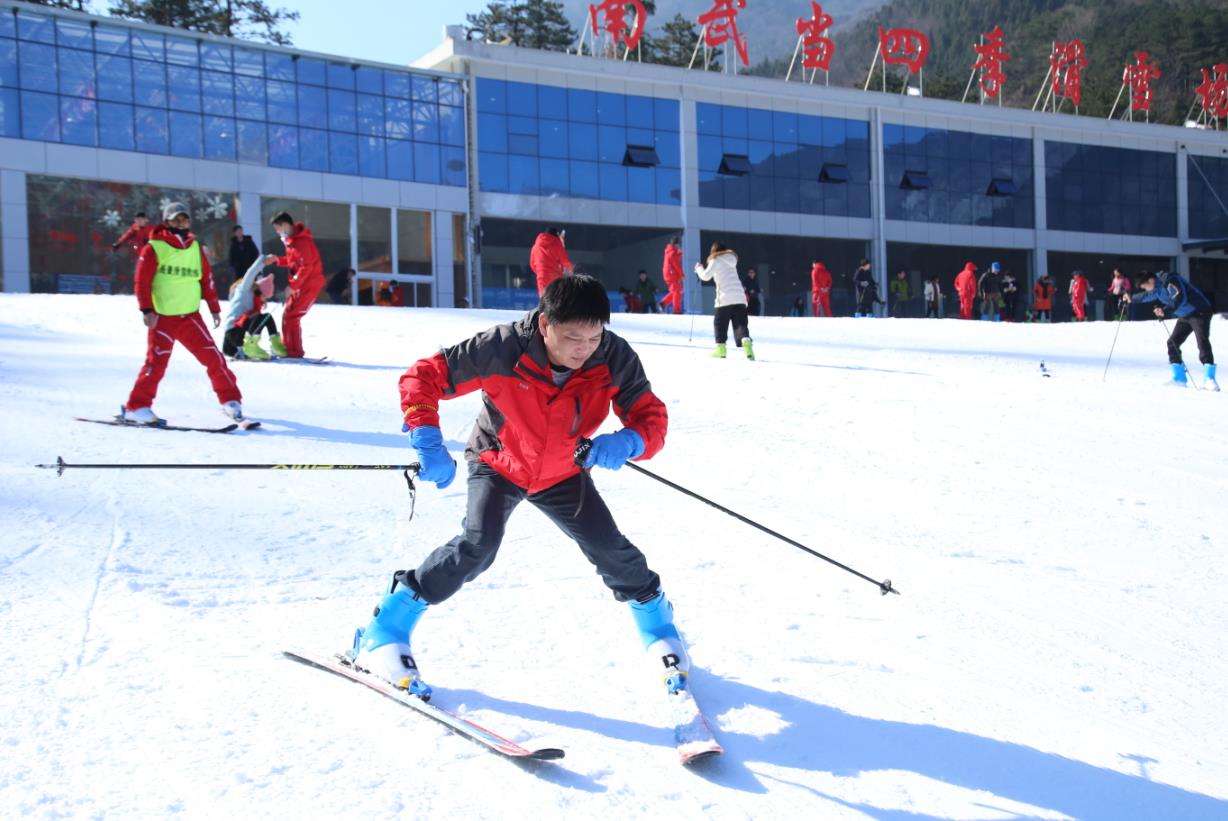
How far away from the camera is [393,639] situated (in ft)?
10.3

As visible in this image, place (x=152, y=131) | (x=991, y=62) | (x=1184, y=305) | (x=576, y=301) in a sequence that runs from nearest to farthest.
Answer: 1. (x=576, y=301)
2. (x=1184, y=305)
3. (x=152, y=131)
4. (x=991, y=62)

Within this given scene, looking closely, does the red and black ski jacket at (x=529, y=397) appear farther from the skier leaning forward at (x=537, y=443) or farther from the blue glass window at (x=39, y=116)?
the blue glass window at (x=39, y=116)

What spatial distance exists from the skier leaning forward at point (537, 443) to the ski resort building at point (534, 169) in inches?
707

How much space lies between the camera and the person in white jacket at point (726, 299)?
11.1m

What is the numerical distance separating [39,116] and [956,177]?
28.0 m

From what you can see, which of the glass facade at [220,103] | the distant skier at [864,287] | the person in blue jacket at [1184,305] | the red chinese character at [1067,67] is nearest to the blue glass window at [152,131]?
the glass facade at [220,103]

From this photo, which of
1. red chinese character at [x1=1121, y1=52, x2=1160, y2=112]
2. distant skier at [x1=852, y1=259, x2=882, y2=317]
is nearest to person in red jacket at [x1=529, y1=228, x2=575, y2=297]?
distant skier at [x1=852, y1=259, x2=882, y2=317]

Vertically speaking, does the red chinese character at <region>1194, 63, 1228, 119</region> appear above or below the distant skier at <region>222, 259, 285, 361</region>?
above

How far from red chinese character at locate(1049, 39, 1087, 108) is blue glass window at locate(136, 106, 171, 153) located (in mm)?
30839

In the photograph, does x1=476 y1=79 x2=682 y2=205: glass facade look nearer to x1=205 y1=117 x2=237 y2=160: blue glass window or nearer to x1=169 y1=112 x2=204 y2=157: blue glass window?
x1=205 y1=117 x2=237 y2=160: blue glass window

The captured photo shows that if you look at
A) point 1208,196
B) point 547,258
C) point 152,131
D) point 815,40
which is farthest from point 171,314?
point 1208,196

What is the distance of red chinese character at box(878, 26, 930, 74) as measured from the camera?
1359 inches

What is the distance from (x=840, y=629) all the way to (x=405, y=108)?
1036 inches

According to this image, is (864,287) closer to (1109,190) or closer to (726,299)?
(726,299)
